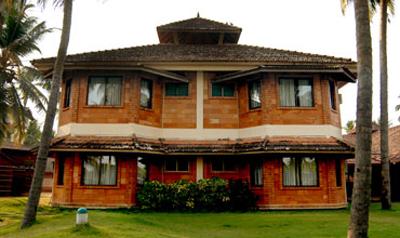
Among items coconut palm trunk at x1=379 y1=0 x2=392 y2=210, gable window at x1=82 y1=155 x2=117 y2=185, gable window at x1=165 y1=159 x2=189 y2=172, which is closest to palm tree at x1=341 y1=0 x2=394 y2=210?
coconut palm trunk at x1=379 y1=0 x2=392 y2=210

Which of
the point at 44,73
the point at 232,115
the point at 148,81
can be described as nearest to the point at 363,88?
the point at 232,115

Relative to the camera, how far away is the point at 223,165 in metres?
18.4

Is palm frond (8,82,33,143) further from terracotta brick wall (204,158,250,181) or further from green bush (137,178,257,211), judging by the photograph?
terracotta brick wall (204,158,250,181)

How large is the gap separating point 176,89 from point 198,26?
5.52 meters

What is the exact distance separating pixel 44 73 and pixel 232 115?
9.57 metres

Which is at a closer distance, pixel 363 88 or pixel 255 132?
pixel 363 88

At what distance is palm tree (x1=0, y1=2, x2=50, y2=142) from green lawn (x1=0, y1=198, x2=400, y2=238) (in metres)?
7.94

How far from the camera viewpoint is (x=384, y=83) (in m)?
17.3

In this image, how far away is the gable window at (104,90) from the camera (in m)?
17.9

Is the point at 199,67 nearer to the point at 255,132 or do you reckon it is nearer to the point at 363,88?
the point at 255,132

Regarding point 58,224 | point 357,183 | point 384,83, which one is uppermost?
point 384,83

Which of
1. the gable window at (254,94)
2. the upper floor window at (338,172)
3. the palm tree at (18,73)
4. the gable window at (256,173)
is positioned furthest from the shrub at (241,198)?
the palm tree at (18,73)

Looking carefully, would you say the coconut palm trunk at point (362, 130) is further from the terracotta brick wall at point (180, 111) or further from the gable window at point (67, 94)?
the gable window at point (67, 94)

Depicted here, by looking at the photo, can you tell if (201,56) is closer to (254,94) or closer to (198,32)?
(254,94)
